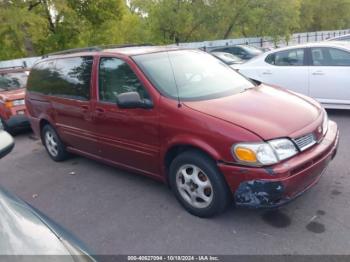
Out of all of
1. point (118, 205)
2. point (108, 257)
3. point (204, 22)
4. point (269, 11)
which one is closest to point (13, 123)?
point (118, 205)

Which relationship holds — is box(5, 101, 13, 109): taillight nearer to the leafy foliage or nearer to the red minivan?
the red minivan

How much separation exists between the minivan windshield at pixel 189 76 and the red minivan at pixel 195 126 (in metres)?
0.01

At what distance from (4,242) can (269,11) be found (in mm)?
24791

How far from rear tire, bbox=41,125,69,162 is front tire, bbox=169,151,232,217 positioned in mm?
2400

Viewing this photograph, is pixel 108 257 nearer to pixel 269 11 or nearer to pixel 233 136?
Result: pixel 233 136

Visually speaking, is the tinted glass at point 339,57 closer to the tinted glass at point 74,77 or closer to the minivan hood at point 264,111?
the minivan hood at point 264,111

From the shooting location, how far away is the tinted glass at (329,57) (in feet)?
20.1

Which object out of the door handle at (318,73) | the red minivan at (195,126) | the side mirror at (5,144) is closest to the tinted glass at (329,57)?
the door handle at (318,73)

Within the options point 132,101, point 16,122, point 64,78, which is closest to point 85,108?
point 64,78

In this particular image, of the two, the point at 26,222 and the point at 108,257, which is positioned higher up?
the point at 26,222

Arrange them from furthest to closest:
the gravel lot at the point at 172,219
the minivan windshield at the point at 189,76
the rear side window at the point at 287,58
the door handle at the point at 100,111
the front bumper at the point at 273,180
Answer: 1. the rear side window at the point at 287,58
2. the door handle at the point at 100,111
3. the minivan windshield at the point at 189,76
4. the gravel lot at the point at 172,219
5. the front bumper at the point at 273,180

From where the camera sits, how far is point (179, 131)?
3.20m

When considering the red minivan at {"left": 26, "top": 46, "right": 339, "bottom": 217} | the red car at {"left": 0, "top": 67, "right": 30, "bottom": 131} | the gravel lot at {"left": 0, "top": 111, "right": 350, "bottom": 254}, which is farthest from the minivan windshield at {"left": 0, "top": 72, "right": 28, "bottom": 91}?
the gravel lot at {"left": 0, "top": 111, "right": 350, "bottom": 254}

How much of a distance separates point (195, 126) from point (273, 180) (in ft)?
2.73
